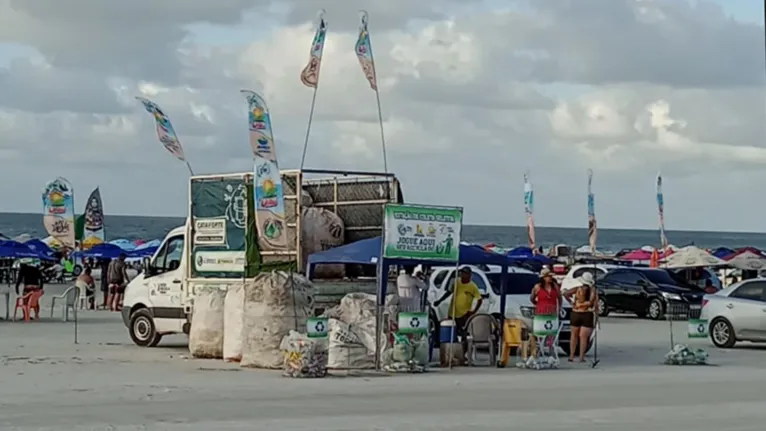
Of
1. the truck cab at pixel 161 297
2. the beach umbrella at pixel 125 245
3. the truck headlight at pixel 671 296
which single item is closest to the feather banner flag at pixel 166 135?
the truck cab at pixel 161 297

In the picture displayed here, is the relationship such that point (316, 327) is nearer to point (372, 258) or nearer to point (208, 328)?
point (372, 258)

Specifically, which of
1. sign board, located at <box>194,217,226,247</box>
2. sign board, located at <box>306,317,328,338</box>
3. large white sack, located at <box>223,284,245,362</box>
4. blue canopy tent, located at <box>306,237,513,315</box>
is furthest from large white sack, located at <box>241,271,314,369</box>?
sign board, located at <box>194,217,226,247</box>

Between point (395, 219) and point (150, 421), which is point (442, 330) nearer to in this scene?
point (395, 219)

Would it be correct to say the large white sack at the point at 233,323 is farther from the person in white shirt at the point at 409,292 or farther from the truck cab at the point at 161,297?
the truck cab at the point at 161,297

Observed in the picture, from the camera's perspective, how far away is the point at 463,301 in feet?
69.2

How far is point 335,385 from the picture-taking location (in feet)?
56.9

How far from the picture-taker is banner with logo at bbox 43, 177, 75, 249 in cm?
4578

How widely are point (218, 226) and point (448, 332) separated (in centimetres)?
476

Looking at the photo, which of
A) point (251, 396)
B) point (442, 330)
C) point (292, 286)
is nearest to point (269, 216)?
point (292, 286)

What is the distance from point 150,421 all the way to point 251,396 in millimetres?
2539

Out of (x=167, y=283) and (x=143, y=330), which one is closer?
(x=167, y=283)

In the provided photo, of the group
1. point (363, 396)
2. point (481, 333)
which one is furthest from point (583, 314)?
point (363, 396)

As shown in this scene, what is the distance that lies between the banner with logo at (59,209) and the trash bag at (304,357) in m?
29.2

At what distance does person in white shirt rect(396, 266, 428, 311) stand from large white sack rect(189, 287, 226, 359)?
119 inches
